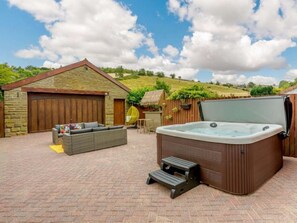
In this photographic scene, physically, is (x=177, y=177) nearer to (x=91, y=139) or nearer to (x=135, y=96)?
(x=91, y=139)

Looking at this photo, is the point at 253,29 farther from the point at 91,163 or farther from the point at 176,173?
the point at 91,163

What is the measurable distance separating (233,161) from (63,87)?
10.6m

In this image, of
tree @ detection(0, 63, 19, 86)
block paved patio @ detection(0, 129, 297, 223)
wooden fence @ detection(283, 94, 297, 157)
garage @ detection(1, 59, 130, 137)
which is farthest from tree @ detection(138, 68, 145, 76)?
block paved patio @ detection(0, 129, 297, 223)

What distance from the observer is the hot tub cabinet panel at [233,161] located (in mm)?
2766

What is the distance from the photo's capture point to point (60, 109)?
35.0ft

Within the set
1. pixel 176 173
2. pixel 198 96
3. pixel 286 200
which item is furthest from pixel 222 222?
pixel 198 96

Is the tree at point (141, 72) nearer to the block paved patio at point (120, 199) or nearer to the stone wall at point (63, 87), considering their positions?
the stone wall at point (63, 87)

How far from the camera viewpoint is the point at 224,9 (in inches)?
251

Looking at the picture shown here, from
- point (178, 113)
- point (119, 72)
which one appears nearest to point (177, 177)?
point (178, 113)

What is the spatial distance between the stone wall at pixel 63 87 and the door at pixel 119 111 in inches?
13.2

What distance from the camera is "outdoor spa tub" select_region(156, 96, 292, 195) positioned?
2.78 meters

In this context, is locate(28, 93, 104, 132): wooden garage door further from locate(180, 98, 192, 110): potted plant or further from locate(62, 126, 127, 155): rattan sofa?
locate(180, 98, 192, 110): potted plant

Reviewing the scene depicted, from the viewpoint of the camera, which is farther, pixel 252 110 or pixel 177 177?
pixel 252 110

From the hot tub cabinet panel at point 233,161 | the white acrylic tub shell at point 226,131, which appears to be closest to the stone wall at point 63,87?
the white acrylic tub shell at point 226,131
